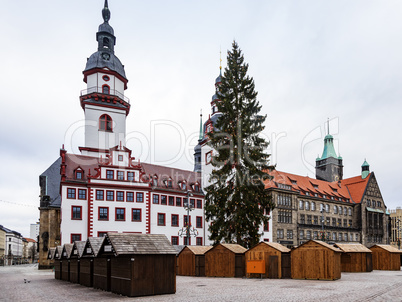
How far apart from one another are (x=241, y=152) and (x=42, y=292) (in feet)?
68.7

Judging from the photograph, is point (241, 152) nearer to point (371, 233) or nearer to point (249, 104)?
point (249, 104)

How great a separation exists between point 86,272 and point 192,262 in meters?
9.34

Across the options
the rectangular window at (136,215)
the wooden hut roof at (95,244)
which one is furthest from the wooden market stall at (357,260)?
the rectangular window at (136,215)

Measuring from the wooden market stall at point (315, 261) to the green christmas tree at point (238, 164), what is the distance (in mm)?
8175

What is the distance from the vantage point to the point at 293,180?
69750 millimetres

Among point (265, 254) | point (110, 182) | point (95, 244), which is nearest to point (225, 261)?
point (265, 254)

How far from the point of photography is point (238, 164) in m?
35.7

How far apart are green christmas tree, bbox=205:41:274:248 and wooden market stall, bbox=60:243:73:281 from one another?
1302cm

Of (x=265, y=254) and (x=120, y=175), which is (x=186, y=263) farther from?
(x=120, y=175)

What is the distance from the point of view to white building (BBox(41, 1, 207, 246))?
151 feet

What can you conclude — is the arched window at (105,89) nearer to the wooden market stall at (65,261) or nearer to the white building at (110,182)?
the white building at (110,182)

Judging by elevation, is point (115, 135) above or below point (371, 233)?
above

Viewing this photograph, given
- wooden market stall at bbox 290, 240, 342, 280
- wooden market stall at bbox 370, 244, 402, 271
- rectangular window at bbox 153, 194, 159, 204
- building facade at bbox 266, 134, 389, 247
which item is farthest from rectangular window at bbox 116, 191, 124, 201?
wooden market stall at bbox 370, 244, 402, 271

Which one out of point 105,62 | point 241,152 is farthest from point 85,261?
point 105,62
